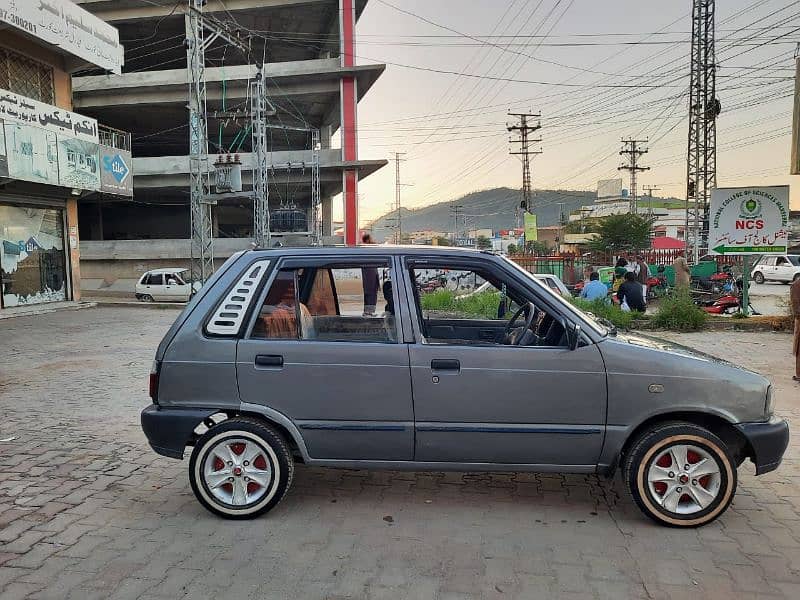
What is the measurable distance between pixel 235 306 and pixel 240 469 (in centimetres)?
104

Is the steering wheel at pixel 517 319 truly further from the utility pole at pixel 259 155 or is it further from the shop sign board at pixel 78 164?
the utility pole at pixel 259 155

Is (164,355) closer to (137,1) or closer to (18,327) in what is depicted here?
(18,327)

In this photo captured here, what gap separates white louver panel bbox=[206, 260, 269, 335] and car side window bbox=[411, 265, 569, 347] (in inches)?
41.4

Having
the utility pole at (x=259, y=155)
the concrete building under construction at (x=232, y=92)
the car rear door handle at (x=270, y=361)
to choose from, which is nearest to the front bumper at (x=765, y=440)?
the car rear door handle at (x=270, y=361)

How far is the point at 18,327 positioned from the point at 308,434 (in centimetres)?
1453

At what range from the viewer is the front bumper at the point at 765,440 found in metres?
3.65

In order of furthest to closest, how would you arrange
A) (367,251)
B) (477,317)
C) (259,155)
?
1. (259,155)
2. (477,317)
3. (367,251)

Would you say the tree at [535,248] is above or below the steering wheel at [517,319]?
above

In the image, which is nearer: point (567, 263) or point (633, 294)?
point (633, 294)

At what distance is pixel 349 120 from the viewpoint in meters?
33.3

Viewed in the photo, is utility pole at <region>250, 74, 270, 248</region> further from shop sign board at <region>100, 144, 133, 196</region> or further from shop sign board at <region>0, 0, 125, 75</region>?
shop sign board at <region>0, 0, 125, 75</region>

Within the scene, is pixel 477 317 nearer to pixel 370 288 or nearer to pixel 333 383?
pixel 370 288

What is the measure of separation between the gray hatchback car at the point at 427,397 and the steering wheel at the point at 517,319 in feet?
0.14

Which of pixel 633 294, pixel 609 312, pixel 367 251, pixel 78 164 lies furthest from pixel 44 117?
pixel 367 251
